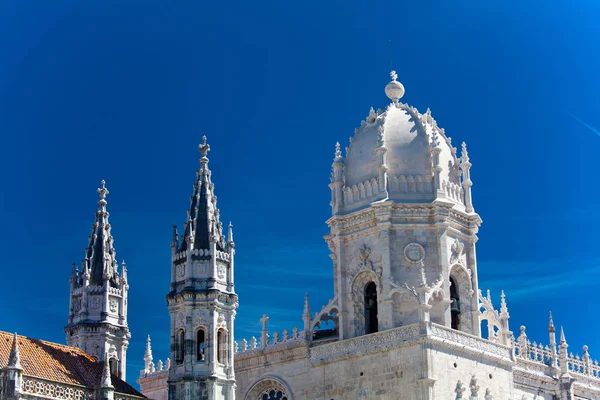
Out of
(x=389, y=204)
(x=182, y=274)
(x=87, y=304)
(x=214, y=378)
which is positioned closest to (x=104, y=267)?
(x=87, y=304)

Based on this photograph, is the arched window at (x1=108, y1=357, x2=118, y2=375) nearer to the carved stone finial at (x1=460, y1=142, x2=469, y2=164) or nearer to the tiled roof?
the tiled roof

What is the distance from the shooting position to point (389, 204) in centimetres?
5156

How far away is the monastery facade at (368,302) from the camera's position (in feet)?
153

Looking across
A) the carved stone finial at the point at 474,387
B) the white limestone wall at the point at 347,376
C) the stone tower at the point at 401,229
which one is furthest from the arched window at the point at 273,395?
the carved stone finial at the point at 474,387

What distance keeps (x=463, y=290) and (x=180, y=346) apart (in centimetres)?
1391

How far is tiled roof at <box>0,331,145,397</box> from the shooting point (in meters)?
42.2

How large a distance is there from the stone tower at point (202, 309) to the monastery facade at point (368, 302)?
2.0 inches

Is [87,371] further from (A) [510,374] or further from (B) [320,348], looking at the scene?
(A) [510,374]

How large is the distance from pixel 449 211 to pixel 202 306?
1265 cm

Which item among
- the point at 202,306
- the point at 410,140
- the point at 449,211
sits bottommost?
the point at 202,306

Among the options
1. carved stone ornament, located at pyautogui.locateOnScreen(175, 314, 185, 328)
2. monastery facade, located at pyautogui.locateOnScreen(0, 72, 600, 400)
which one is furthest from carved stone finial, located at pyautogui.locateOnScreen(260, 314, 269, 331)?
carved stone ornament, located at pyautogui.locateOnScreen(175, 314, 185, 328)

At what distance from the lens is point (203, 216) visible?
1892 inches

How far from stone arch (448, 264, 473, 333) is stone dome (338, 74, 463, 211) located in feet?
10.6

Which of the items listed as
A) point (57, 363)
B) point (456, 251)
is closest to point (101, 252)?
point (57, 363)
